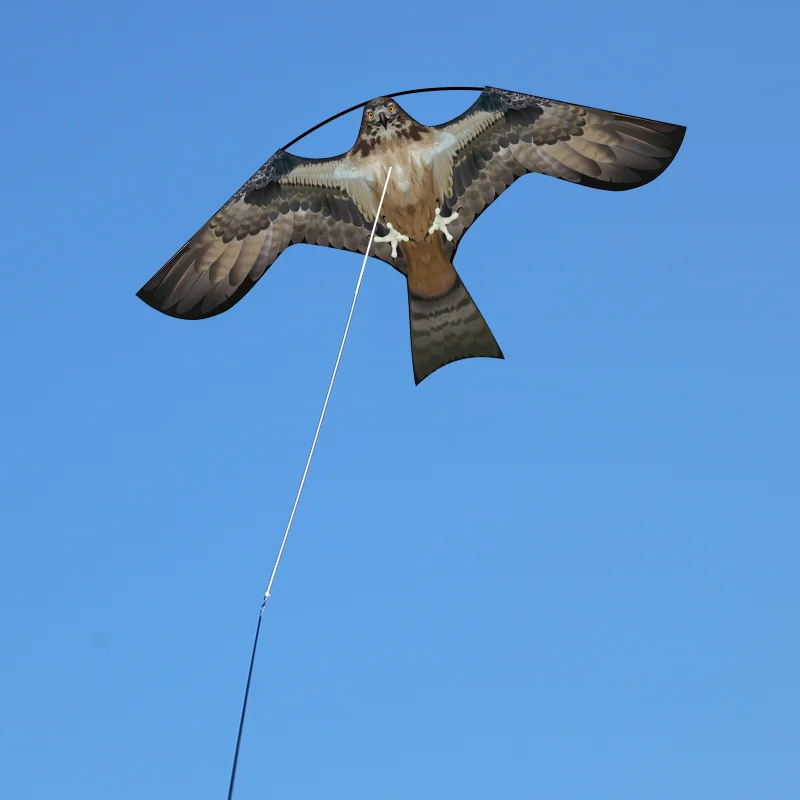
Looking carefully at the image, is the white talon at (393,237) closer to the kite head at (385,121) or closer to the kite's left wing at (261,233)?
the kite's left wing at (261,233)

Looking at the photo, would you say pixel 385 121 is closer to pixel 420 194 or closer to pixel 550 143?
pixel 420 194

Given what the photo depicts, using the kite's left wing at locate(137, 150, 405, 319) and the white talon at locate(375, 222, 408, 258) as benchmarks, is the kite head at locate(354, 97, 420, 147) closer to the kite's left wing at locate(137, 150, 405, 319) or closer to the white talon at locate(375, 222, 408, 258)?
the kite's left wing at locate(137, 150, 405, 319)

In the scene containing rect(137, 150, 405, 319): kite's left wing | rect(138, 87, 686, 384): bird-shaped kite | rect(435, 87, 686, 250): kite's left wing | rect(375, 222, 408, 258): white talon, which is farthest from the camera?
rect(375, 222, 408, 258): white talon

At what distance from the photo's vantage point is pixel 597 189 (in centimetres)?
1118

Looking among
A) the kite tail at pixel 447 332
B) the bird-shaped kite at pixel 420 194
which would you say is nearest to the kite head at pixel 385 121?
the bird-shaped kite at pixel 420 194

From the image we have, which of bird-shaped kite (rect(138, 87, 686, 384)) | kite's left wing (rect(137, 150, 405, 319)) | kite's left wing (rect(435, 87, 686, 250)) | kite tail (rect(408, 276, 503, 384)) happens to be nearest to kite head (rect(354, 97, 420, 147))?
bird-shaped kite (rect(138, 87, 686, 384))

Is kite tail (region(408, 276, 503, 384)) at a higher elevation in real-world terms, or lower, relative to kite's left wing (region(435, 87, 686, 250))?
lower

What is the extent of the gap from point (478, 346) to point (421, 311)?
0.75m

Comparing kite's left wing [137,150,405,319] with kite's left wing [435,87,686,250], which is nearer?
kite's left wing [435,87,686,250]

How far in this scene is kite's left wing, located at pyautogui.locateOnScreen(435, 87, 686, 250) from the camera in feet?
35.3

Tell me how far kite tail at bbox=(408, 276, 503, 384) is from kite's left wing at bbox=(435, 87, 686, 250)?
114 centimetres

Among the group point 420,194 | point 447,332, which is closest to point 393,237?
point 420,194

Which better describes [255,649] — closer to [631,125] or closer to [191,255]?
[191,255]

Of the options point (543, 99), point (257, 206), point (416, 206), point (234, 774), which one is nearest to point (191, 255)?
point (257, 206)
